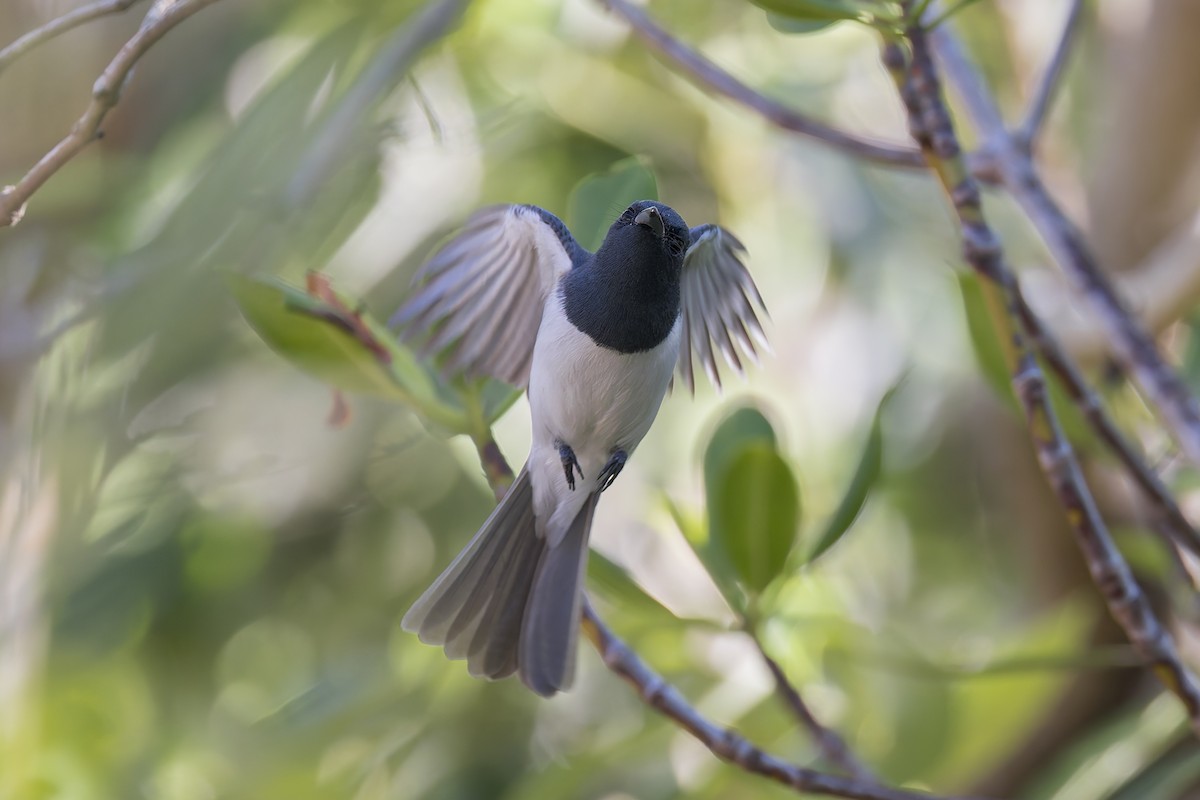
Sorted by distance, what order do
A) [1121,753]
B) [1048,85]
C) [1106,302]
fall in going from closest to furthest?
[1106,302], [1048,85], [1121,753]

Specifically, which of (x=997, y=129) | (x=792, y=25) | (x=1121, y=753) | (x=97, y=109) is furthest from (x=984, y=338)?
(x=97, y=109)

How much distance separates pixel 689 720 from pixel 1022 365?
1.15 ft

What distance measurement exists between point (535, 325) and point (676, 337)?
0.49 feet

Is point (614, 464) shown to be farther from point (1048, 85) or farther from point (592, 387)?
point (1048, 85)

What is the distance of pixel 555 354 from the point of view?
0.73 meters

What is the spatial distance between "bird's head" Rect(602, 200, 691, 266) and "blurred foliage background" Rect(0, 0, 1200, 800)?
0.58 feet

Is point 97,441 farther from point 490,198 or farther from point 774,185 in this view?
point 774,185

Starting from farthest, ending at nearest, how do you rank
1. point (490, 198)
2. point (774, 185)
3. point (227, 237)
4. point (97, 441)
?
point (774, 185) → point (490, 198) → point (97, 441) → point (227, 237)

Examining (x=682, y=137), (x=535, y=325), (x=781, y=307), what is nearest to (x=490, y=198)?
(x=682, y=137)

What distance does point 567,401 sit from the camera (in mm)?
728

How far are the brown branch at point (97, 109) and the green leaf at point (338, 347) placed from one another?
0.12m

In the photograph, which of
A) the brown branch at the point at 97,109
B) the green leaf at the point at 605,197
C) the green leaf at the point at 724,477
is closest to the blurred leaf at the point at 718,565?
the green leaf at the point at 724,477

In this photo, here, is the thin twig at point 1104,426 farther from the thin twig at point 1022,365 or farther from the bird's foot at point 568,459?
the bird's foot at point 568,459

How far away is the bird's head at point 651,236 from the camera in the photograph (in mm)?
719
